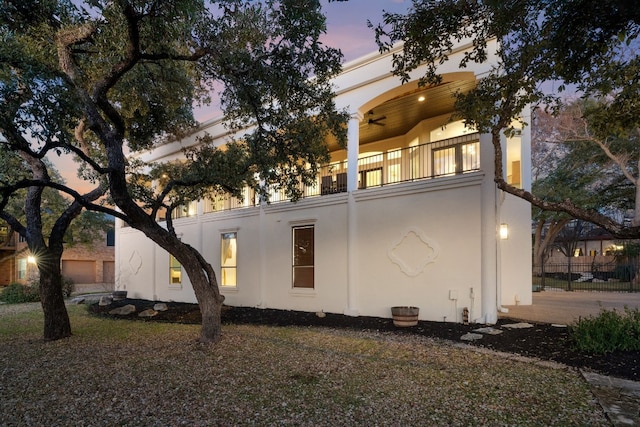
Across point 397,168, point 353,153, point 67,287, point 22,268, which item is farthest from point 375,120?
point 22,268

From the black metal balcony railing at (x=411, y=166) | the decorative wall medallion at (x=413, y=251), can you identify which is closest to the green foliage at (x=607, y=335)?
the decorative wall medallion at (x=413, y=251)

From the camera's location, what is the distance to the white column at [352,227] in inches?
394

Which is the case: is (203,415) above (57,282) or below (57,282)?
below

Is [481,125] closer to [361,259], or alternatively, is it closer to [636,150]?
[361,259]

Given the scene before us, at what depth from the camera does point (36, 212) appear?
27.7 feet

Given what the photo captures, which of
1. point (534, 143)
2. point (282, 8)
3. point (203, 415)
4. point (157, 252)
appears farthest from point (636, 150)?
point (157, 252)

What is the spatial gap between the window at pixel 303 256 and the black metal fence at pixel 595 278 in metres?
11.7

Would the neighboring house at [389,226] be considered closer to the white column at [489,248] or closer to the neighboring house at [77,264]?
the white column at [489,248]

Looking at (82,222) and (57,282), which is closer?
(57,282)

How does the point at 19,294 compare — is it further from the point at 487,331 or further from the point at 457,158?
the point at 487,331

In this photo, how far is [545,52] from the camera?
6.21 m

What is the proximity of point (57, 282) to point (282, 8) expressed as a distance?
7.14 m

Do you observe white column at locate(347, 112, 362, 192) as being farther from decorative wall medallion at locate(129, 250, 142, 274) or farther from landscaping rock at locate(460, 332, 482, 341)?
decorative wall medallion at locate(129, 250, 142, 274)

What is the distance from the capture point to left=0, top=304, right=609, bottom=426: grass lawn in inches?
155
